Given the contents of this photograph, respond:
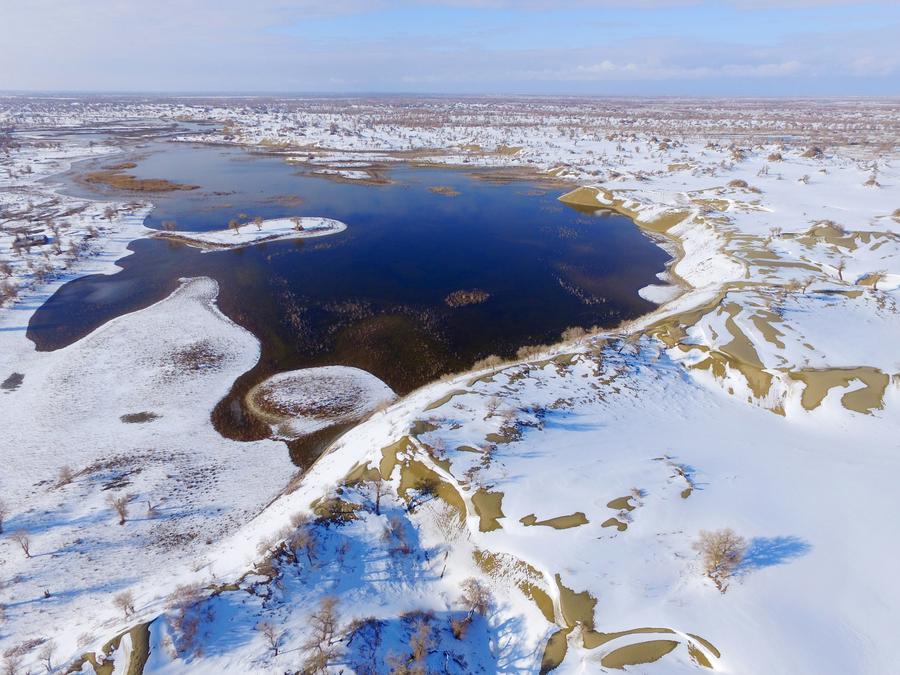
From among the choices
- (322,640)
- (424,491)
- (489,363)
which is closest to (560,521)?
(424,491)

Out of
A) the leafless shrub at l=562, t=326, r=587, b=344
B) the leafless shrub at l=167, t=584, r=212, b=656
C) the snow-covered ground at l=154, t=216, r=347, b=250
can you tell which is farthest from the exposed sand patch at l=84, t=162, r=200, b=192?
the leafless shrub at l=167, t=584, r=212, b=656

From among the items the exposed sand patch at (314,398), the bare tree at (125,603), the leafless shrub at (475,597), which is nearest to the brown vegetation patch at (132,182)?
the exposed sand patch at (314,398)

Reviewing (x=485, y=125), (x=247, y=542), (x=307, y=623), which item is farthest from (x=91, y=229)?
(x=485, y=125)

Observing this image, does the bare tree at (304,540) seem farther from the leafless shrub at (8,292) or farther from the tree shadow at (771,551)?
the leafless shrub at (8,292)

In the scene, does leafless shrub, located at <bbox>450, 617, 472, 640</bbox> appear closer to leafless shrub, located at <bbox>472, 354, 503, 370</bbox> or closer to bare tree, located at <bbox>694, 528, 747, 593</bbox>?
bare tree, located at <bbox>694, 528, 747, 593</bbox>

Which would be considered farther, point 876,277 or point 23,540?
point 876,277

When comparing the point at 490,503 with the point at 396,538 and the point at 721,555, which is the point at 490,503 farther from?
the point at 721,555

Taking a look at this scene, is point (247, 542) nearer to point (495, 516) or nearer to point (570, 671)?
point (495, 516)
